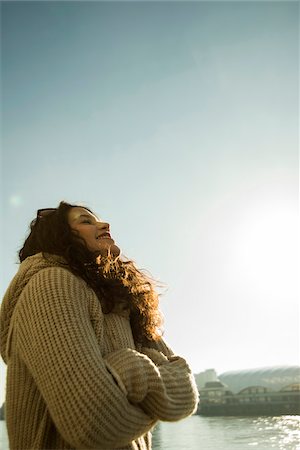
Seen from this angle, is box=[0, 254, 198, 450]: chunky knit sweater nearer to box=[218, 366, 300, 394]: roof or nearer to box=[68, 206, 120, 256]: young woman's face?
box=[68, 206, 120, 256]: young woman's face

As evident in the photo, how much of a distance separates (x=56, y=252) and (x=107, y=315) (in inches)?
11.3

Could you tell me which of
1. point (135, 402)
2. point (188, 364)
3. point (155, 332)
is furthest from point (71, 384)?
point (155, 332)

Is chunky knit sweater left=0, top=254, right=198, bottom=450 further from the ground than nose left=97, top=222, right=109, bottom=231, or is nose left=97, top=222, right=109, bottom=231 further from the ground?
nose left=97, top=222, right=109, bottom=231

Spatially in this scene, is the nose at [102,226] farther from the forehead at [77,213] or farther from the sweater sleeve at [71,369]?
the sweater sleeve at [71,369]

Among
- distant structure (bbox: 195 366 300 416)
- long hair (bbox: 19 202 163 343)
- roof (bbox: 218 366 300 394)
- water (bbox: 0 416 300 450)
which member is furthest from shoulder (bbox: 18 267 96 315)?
roof (bbox: 218 366 300 394)

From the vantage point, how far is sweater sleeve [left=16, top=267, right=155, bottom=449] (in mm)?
917

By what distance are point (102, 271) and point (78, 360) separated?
443 millimetres

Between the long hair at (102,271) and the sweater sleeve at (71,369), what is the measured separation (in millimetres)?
185

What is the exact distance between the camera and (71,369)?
96 cm

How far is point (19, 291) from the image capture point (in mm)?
1239

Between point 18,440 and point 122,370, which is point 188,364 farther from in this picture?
point 18,440

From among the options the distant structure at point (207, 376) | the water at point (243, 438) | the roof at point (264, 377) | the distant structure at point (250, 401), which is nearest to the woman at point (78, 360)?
the water at point (243, 438)

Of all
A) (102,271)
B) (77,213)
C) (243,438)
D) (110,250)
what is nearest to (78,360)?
(102,271)

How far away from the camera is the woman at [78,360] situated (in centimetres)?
94
